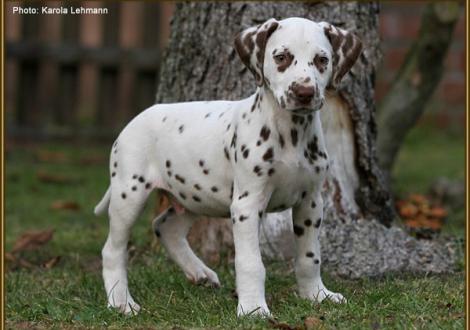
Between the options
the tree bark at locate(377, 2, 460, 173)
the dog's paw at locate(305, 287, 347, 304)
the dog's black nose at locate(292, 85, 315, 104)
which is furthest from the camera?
the tree bark at locate(377, 2, 460, 173)

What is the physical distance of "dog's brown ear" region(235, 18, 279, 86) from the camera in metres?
4.63

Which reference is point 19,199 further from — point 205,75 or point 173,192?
point 173,192

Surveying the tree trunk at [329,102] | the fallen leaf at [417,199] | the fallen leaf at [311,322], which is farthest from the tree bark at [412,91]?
the fallen leaf at [311,322]

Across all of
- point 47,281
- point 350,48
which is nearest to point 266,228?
point 47,281

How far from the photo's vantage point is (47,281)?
5.91 m

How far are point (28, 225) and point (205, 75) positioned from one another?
2446 millimetres

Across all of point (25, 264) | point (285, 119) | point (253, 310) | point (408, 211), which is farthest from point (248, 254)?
point (408, 211)

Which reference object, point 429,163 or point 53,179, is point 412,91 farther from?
point 53,179

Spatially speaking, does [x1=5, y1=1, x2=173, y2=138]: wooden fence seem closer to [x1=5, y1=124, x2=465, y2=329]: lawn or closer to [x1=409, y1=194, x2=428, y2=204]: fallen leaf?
[x1=5, y1=124, x2=465, y2=329]: lawn

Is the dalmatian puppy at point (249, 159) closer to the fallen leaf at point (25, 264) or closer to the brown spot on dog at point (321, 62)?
the brown spot on dog at point (321, 62)

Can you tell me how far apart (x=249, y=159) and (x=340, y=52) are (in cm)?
67

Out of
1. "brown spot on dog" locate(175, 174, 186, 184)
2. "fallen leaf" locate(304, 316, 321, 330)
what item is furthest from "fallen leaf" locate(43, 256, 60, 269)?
"fallen leaf" locate(304, 316, 321, 330)

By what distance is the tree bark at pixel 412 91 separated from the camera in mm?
8195

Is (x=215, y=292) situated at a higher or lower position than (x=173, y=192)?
lower
